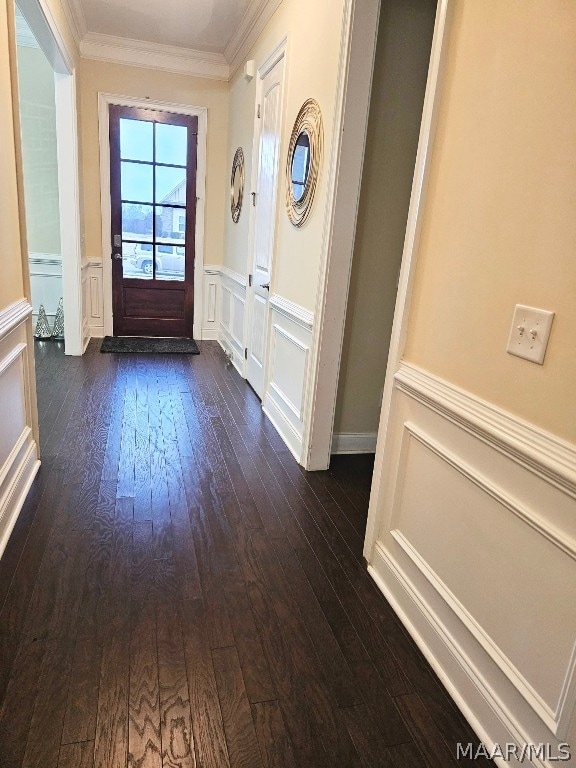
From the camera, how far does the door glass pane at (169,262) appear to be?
537 centimetres

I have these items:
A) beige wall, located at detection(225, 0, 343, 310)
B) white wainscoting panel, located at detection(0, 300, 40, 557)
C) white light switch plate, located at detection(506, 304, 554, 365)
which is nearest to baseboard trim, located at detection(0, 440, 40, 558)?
white wainscoting panel, located at detection(0, 300, 40, 557)

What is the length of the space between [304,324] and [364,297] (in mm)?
374

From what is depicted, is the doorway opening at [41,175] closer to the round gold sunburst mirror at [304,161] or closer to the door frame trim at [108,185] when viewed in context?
the door frame trim at [108,185]

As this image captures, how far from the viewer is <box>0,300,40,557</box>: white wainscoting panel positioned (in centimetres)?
195

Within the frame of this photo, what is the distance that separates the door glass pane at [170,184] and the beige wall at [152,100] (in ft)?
0.90

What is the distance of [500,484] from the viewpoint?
4.06ft

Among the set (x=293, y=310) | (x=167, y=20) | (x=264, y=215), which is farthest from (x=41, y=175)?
(x=293, y=310)

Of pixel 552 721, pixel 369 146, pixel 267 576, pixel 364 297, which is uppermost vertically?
pixel 369 146

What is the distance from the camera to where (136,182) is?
509 cm

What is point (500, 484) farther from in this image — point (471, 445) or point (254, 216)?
point (254, 216)

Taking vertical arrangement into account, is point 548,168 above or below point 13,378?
above

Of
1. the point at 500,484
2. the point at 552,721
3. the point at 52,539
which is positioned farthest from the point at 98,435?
the point at 552,721

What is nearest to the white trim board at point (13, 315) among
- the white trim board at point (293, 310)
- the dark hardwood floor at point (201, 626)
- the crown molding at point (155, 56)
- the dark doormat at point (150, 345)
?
the dark hardwood floor at point (201, 626)

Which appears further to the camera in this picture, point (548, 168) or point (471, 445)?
point (471, 445)
